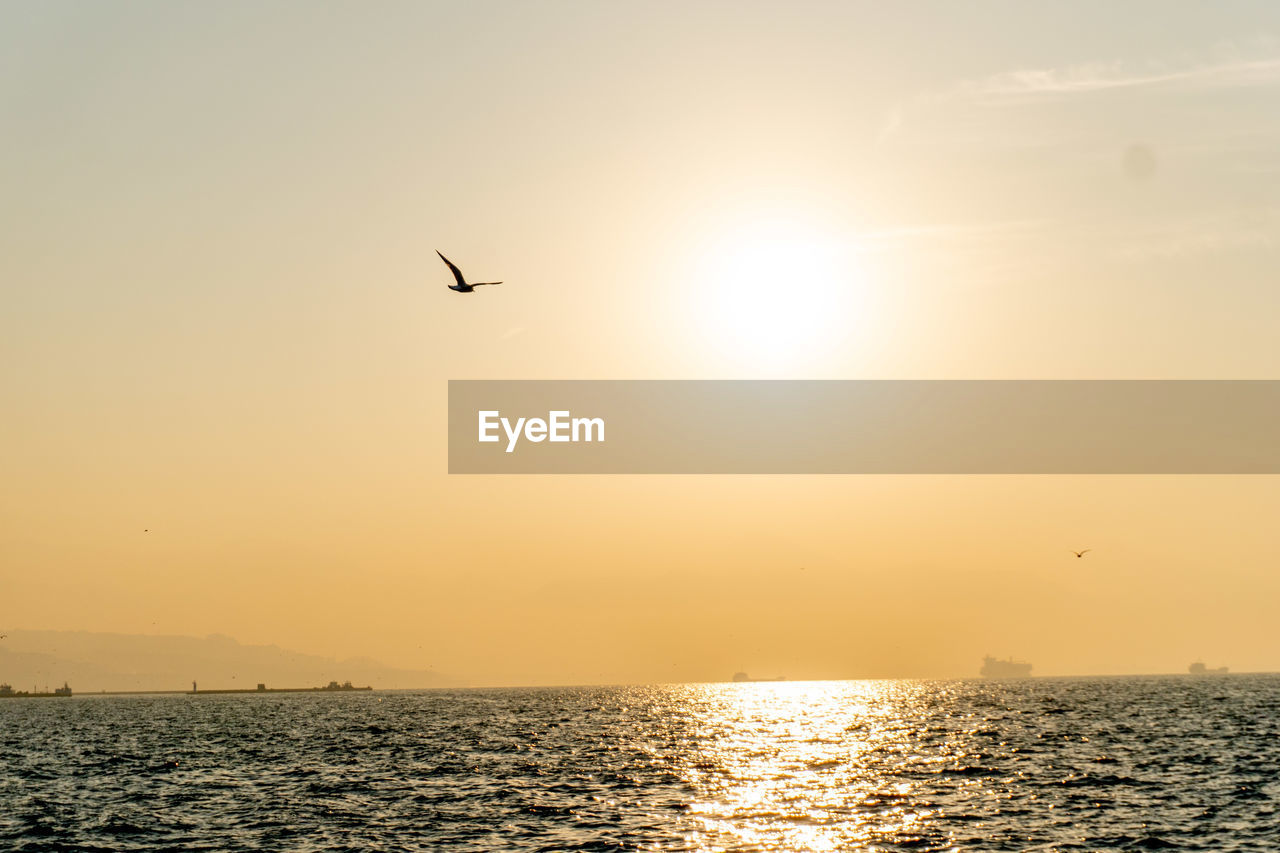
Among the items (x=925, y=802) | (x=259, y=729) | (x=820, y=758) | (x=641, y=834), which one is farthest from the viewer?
(x=259, y=729)

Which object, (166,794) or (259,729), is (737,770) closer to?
(166,794)

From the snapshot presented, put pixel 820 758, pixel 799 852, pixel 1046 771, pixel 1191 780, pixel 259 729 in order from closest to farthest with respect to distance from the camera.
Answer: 1. pixel 799 852
2. pixel 1191 780
3. pixel 1046 771
4. pixel 820 758
5. pixel 259 729

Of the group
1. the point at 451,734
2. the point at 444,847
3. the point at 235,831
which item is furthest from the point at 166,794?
the point at 451,734

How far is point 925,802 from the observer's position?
191ft

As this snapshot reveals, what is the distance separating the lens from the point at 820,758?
277ft

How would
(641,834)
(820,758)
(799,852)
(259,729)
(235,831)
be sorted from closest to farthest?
(799,852)
(641,834)
(235,831)
(820,758)
(259,729)

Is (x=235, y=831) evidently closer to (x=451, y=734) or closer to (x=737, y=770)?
(x=737, y=770)

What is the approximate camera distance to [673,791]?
211ft

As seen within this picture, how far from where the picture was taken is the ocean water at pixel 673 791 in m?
50.1

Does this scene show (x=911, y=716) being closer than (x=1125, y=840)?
No

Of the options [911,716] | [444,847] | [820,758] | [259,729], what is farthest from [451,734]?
[444,847]

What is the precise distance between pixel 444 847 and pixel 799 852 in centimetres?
1528

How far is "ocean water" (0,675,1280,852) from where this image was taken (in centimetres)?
5009

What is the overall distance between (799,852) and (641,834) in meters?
7.77
